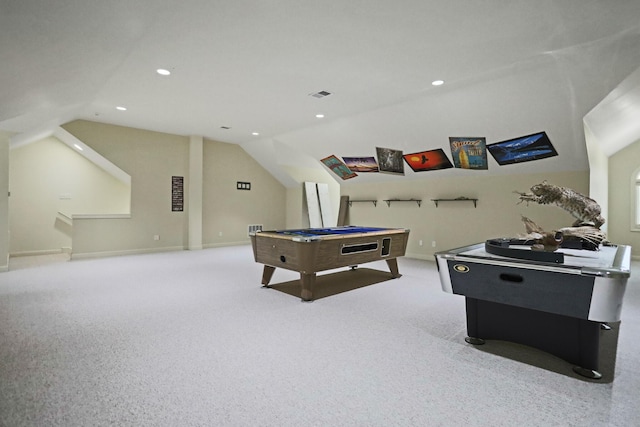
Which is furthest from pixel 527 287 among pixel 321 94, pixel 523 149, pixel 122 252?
pixel 122 252

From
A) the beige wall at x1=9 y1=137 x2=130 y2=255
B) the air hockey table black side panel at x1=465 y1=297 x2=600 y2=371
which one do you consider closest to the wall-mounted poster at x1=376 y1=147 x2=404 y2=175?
the air hockey table black side panel at x1=465 y1=297 x2=600 y2=371

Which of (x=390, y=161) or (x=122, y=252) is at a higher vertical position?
(x=390, y=161)

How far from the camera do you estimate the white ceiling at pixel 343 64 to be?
2.77 metres

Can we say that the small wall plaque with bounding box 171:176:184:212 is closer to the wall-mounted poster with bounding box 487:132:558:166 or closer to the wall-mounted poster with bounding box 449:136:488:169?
the wall-mounted poster with bounding box 449:136:488:169

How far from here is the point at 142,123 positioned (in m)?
7.04

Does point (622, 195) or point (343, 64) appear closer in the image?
point (343, 64)

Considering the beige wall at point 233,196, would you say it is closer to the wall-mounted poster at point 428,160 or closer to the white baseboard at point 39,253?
the white baseboard at point 39,253

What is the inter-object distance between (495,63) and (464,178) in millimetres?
3182

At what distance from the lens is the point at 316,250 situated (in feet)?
12.7

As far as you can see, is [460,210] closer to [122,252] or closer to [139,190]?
[139,190]

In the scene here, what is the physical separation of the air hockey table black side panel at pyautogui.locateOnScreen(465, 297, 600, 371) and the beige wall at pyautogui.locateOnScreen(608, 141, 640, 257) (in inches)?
271

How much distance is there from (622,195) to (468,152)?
173 inches

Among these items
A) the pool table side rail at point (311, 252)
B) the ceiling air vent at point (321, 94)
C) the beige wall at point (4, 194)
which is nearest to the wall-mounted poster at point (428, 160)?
the pool table side rail at point (311, 252)

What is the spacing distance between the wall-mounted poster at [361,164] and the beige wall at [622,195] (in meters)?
5.31
